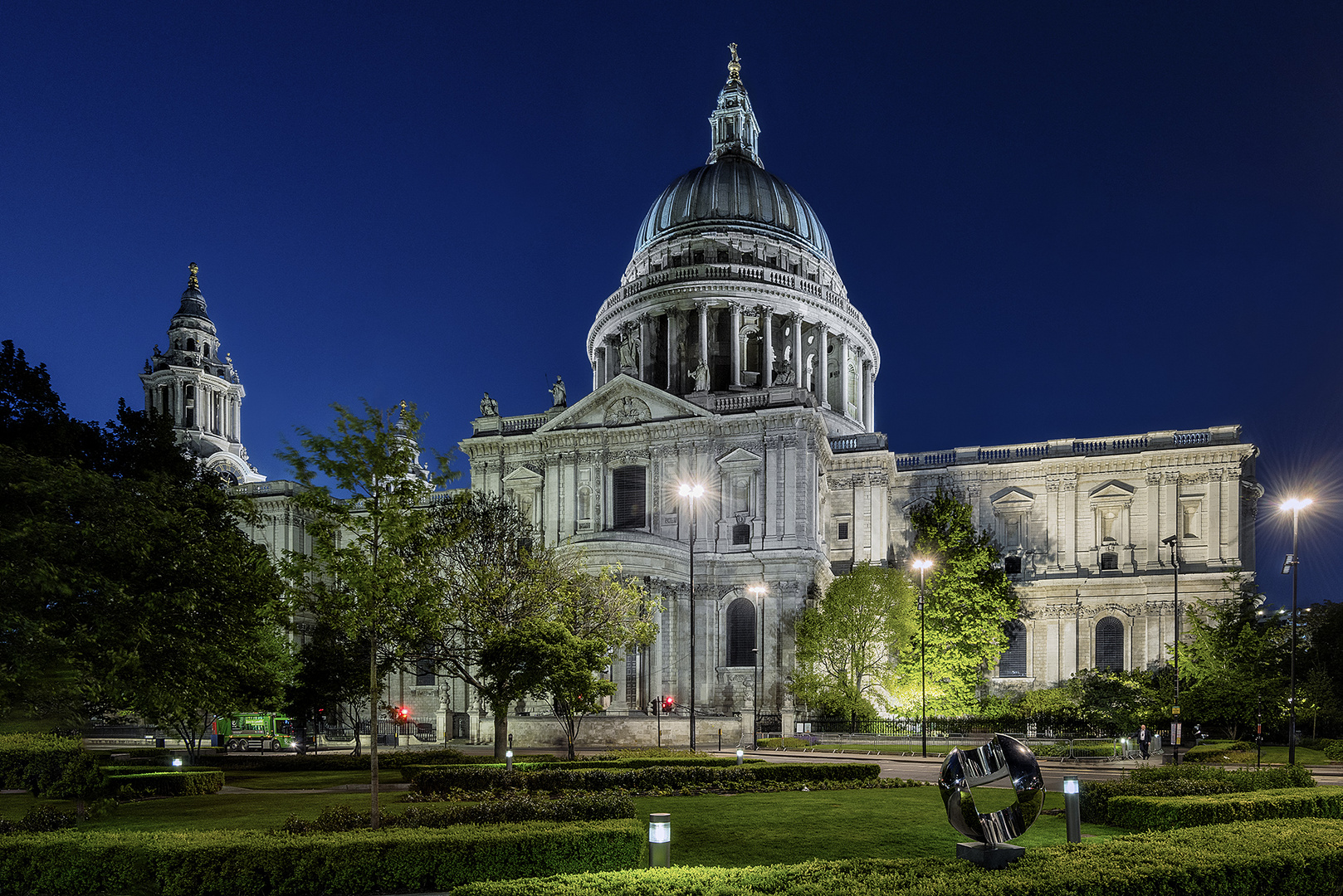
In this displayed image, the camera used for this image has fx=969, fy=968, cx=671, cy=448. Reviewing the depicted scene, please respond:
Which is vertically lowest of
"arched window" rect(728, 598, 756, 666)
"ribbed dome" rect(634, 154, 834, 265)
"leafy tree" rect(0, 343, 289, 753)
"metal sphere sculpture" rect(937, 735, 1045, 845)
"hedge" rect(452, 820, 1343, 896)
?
"arched window" rect(728, 598, 756, 666)

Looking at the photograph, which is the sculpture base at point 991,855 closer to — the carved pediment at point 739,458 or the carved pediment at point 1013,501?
the carved pediment at point 739,458

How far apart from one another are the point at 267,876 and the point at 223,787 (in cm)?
1625

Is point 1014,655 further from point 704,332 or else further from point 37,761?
point 37,761

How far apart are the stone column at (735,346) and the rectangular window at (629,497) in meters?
13.6

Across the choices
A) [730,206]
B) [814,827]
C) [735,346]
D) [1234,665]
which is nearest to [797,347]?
[735,346]

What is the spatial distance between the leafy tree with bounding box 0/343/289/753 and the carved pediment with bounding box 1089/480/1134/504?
186ft

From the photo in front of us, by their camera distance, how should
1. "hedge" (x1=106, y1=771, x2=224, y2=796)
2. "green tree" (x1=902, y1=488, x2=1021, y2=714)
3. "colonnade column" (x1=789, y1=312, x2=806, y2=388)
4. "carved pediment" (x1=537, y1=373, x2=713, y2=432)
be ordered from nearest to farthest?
"hedge" (x1=106, y1=771, x2=224, y2=796) → "green tree" (x1=902, y1=488, x2=1021, y2=714) → "carved pediment" (x1=537, y1=373, x2=713, y2=432) → "colonnade column" (x1=789, y1=312, x2=806, y2=388)

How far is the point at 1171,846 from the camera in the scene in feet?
41.8

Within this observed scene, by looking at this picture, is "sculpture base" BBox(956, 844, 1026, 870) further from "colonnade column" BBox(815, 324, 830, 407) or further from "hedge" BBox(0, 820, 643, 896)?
"colonnade column" BBox(815, 324, 830, 407)

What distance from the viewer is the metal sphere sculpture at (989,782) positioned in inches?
443

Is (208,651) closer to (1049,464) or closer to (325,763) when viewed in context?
(325,763)

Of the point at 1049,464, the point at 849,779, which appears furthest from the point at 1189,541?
the point at 849,779

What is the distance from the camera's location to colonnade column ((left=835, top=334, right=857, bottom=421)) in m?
77.8

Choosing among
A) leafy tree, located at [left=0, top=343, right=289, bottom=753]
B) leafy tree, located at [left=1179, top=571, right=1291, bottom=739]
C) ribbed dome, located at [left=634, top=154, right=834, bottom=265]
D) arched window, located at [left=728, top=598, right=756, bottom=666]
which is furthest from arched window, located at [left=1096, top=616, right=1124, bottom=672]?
leafy tree, located at [left=0, top=343, right=289, bottom=753]
